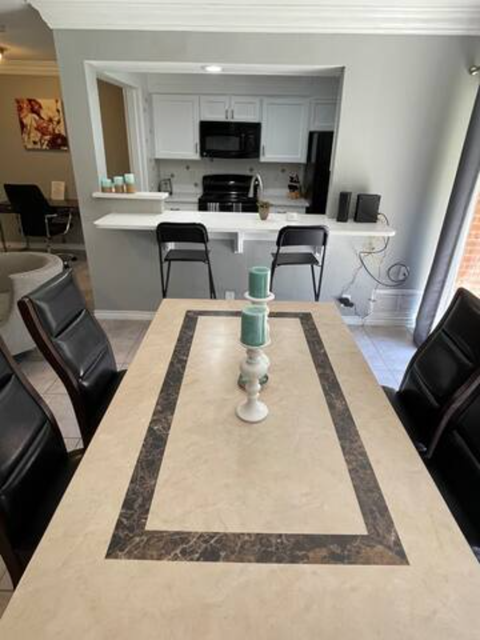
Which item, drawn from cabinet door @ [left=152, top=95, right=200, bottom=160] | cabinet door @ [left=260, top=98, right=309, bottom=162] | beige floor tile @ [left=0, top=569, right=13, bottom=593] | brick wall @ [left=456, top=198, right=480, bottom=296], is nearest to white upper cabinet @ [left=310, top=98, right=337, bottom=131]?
cabinet door @ [left=260, top=98, right=309, bottom=162]

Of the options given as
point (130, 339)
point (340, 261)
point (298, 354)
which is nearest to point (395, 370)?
point (340, 261)

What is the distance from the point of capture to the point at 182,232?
2.72 m

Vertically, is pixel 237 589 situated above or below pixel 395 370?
above

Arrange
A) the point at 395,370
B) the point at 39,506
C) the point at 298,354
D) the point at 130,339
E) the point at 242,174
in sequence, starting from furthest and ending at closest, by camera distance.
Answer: the point at 242,174 < the point at 130,339 < the point at 395,370 < the point at 298,354 < the point at 39,506

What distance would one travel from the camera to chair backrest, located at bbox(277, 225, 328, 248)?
268 cm

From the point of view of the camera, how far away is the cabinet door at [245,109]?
466cm

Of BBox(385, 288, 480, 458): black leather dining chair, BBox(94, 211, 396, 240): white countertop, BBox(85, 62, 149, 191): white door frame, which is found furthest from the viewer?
BBox(85, 62, 149, 191): white door frame

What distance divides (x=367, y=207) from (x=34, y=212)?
380 cm

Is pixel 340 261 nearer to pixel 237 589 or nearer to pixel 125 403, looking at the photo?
pixel 125 403

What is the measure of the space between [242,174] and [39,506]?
4897 mm

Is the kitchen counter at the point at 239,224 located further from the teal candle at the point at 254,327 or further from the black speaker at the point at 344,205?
the teal candle at the point at 254,327

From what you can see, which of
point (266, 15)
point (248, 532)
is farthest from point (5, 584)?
point (266, 15)

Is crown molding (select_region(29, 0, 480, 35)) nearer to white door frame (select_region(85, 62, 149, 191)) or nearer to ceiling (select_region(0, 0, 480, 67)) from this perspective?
ceiling (select_region(0, 0, 480, 67))

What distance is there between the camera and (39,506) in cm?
113
